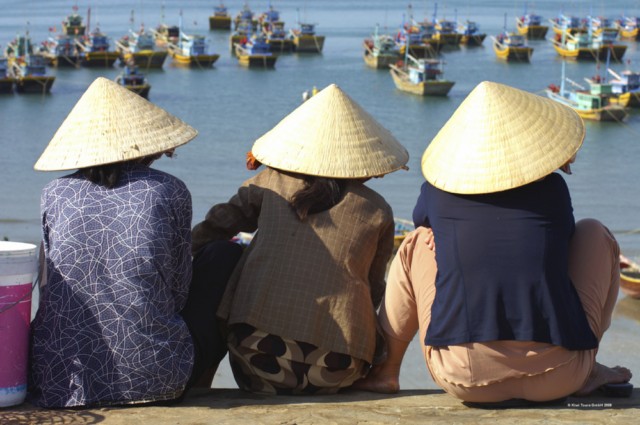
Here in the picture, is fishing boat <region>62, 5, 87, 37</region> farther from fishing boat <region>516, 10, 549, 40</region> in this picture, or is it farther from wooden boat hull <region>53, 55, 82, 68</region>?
fishing boat <region>516, 10, 549, 40</region>

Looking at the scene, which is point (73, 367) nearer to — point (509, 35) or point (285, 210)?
point (285, 210)

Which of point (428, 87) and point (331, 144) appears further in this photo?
point (428, 87)

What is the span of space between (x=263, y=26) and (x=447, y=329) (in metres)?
36.8

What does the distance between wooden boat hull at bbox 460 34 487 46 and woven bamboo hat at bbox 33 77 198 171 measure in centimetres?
3587

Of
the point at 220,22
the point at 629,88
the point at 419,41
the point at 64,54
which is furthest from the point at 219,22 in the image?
the point at 629,88

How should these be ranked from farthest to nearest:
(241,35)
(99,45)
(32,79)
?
(241,35)
(99,45)
(32,79)

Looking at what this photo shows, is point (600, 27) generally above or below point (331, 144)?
below

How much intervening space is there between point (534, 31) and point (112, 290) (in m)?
39.4

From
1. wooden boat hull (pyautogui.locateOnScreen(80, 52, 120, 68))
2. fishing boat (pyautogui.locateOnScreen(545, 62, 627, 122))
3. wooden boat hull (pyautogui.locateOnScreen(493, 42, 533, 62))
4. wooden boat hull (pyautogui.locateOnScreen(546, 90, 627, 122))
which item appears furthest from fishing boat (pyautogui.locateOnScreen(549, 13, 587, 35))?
wooden boat hull (pyautogui.locateOnScreen(80, 52, 120, 68))

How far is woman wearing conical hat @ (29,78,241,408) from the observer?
2266 millimetres

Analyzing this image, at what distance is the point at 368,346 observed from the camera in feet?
8.24

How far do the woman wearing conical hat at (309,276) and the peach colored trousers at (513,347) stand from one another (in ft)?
0.36

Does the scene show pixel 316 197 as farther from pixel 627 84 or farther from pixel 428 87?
pixel 428 87

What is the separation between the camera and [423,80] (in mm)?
26875
